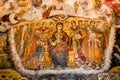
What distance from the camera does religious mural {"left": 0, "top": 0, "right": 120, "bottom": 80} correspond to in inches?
434

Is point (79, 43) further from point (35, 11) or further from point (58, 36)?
point (35, 11)

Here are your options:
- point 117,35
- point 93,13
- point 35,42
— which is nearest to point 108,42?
point 117,35

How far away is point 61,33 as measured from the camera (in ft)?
37.3

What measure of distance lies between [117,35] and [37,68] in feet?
9.25

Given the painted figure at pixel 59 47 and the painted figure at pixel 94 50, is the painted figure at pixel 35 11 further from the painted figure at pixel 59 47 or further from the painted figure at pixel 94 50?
the painted figure at pixel 94 50

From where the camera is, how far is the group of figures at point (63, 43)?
11.1 metres

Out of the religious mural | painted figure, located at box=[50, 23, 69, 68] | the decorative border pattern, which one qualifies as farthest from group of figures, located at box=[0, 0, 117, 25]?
the decorative border pattern

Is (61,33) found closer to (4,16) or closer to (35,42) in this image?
(35,42)

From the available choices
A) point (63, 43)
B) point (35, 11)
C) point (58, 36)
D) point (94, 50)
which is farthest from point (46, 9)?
point (94, 50)

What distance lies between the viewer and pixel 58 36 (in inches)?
446

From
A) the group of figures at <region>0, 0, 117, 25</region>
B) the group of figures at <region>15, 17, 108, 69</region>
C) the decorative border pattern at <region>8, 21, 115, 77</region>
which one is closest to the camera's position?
the decorative border pattern at <region>8, 21, 115, 77</region>

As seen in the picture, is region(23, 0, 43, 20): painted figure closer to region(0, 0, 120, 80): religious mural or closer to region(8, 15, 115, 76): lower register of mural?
region(0, 0, 120, 80): religious mural

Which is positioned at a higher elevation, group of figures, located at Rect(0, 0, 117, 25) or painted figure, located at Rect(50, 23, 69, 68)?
group of figures, located at Rect(0, 0, 117, 25)

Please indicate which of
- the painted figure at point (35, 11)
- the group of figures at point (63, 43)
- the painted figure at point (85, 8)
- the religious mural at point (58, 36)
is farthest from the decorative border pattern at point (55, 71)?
the painted figure at point (35, 11)
